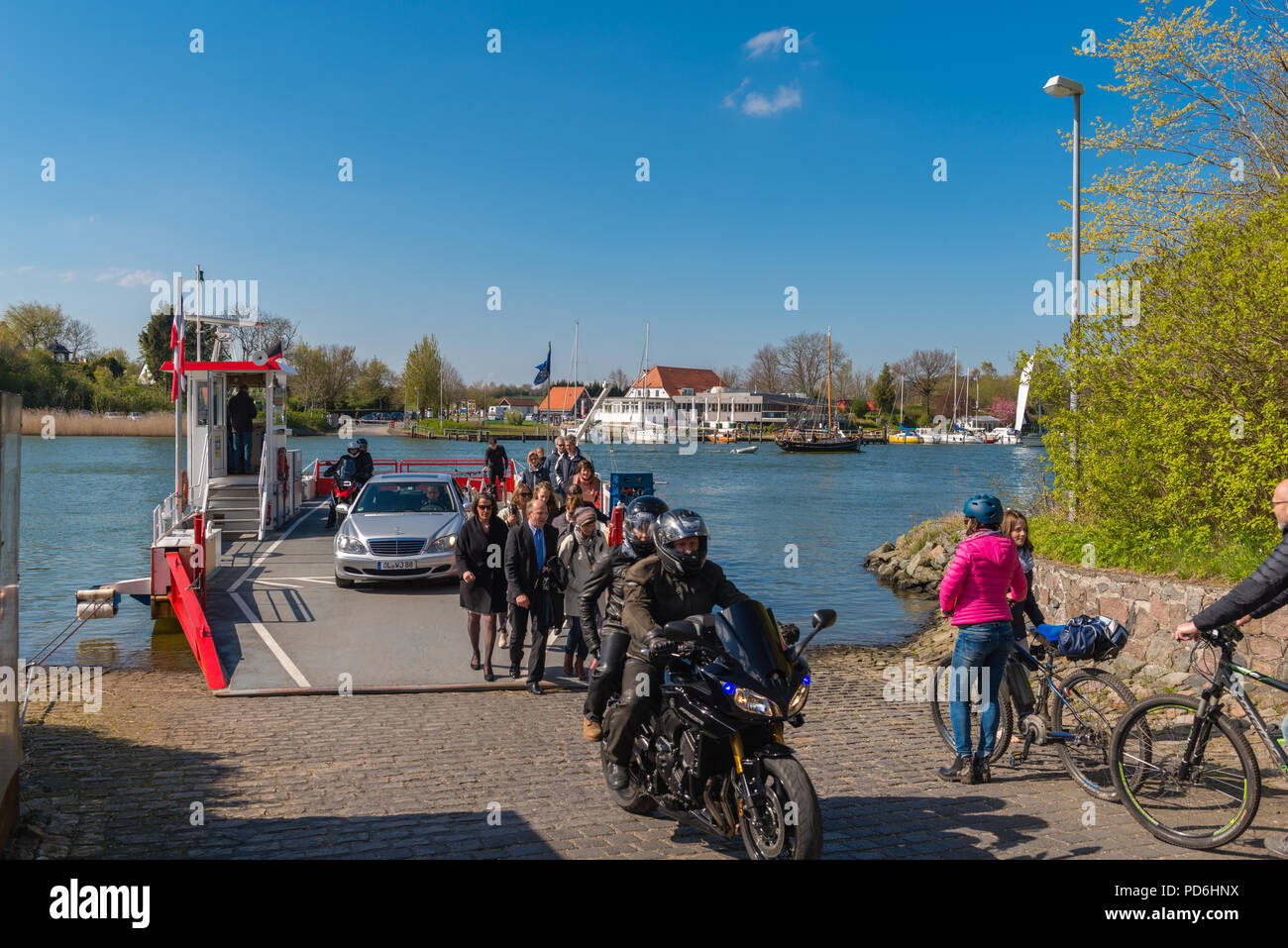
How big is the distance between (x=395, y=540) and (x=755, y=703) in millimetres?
10203

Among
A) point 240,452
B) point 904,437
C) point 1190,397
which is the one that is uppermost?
point 904,437

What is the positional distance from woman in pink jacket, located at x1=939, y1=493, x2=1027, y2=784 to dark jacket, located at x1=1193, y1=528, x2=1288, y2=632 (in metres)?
1.35

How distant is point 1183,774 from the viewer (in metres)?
5.59

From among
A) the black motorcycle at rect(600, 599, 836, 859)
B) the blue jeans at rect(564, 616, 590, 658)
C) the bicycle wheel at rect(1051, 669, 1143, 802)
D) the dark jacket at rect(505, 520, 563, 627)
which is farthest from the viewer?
the blue jeans at rect(564, 616, 590, 658)

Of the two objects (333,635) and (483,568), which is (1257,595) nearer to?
(483,568)

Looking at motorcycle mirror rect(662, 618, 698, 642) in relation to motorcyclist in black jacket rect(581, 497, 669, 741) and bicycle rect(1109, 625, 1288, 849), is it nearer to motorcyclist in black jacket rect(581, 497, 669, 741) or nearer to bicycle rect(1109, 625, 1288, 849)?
motorcyclist in black jacket rect(581, 497, 669, 741)

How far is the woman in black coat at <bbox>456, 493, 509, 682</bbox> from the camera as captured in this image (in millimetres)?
9758

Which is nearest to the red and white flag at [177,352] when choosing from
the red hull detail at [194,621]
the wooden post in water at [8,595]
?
the red hull detail at [194,621]

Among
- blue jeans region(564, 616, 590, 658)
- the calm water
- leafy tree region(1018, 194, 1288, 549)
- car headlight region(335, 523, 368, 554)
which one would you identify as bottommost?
the calm water

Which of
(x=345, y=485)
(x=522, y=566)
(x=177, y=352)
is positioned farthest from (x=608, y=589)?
(x=345, y=485)

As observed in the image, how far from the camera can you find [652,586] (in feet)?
18.3

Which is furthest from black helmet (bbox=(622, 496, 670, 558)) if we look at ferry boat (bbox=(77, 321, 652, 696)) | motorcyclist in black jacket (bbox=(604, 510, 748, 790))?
ferry boat (bbox=(77, 321, 652, 696))

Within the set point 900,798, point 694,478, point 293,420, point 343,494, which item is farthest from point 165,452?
point 900,798
